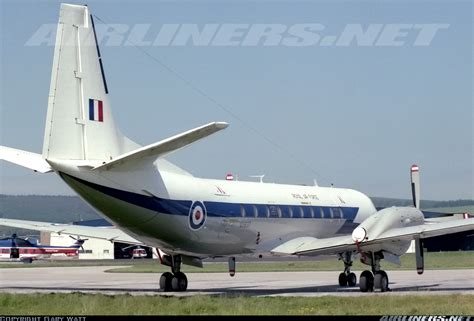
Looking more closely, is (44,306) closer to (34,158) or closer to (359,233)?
(34,158)

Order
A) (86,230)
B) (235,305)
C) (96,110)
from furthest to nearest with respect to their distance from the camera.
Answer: (86,230)
(96,110)
(235,305)

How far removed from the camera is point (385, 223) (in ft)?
86.9

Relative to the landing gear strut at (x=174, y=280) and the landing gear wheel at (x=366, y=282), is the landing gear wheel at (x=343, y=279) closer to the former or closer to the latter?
the landing gear wheel at (x=366, y=282)

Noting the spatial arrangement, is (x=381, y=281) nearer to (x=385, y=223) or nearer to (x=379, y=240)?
(x=379, y=240)

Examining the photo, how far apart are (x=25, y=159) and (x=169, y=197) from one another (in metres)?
4.09

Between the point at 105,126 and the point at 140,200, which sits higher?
the point at 105,126

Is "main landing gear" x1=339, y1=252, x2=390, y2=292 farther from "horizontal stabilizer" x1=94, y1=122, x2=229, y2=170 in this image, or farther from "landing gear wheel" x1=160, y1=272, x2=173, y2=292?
"horizontal stabilizer" x1=94, y1=122, x2=229, y2=170

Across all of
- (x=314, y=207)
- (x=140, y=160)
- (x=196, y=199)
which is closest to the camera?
(x=140, y=160)

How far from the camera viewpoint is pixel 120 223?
23.3m

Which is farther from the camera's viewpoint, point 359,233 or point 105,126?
point 359,233

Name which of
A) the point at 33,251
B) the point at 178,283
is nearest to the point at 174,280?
the point at 178,283

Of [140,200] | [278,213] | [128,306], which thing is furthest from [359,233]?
[128,306]

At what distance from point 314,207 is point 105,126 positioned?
10588 mm

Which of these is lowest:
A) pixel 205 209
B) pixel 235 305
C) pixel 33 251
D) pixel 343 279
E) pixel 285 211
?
pixel 235 305
